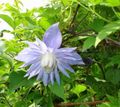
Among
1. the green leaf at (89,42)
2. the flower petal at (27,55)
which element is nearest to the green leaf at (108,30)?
the green leaf at (89,42)

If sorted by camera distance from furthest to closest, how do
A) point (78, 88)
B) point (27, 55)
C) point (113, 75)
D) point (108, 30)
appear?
point (78, 88)
point (113, 75)
point (27, 55)
point (108, 30)

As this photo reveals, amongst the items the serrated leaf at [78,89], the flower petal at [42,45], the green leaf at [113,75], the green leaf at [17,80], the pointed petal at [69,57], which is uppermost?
the flower petal at [42,45]

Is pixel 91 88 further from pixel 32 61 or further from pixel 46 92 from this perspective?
pixel 32 61

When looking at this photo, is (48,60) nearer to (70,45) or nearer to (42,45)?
(42,45)

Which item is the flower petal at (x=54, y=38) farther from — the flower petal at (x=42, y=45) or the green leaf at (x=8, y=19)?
the green leaf at (x=8, y=19)

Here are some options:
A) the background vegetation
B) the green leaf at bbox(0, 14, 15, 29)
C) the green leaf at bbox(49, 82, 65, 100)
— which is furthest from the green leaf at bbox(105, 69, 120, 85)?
the green leaf at bbox(0, 14, 15, 29)

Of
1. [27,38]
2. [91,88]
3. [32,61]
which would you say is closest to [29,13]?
[27,38]

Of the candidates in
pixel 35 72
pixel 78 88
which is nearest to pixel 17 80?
pixel 35 72
